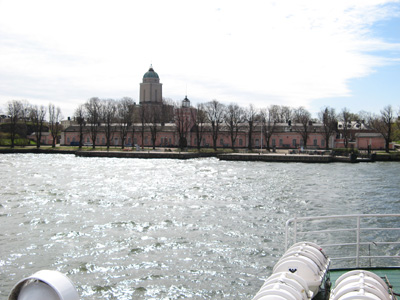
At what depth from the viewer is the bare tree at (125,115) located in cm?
8981

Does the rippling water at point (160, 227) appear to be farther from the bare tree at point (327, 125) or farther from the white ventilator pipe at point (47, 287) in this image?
the bare tree at point (327, 125)

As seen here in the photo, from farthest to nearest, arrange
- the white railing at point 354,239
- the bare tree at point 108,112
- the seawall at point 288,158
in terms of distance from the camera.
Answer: the bare tree at point 108,112 → the seawall at point 288,158 → the white railing at point 354,239

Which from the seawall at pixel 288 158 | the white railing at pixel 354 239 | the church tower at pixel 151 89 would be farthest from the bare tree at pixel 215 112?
the white railing at pixel 354 239

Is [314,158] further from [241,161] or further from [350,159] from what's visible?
[241,161]

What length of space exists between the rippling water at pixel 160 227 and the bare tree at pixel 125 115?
51560 millimetres

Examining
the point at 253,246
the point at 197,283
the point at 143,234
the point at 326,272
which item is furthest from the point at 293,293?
the point at 143,234

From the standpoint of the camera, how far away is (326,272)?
696 cm

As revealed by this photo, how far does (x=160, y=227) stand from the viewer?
65.1ft

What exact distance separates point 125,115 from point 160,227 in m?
75.9

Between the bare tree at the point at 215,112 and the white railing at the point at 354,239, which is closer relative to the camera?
the white railing at the point at 354,239

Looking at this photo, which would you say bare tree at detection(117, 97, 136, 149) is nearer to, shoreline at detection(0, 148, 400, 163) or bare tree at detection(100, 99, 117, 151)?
bare tree at detection(100, 99, 117, 151)

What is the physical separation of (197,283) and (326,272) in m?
6.89

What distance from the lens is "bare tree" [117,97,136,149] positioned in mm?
89812

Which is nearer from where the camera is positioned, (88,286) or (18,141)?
(88,286)
